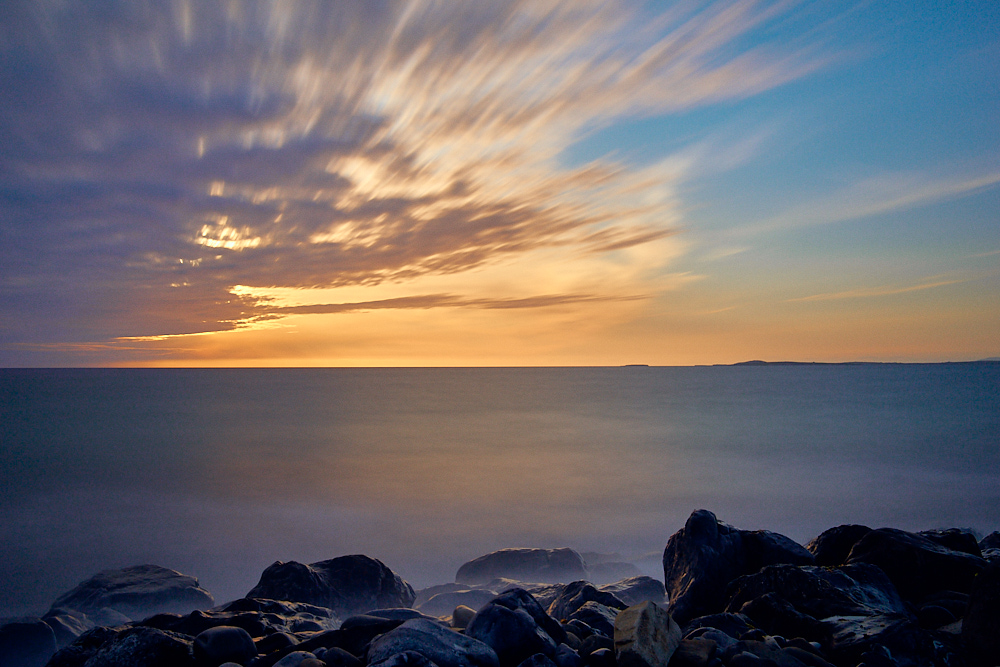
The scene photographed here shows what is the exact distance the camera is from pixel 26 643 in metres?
8.40

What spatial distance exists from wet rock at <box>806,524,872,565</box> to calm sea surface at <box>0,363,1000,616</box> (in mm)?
→ 9243

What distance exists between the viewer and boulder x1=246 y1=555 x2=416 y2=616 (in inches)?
328

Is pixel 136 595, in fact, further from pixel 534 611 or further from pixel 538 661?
pixel 538 661

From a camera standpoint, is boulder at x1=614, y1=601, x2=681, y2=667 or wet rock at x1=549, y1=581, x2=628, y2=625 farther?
wet rock at x1=549, y1=581, x2=628, y2=625

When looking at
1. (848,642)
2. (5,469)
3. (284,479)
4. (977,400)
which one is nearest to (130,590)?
(848,642)

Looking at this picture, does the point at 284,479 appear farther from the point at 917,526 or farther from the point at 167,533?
the point at 917,526

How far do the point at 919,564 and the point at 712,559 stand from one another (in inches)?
86.3

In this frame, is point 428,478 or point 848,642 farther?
point 428,478

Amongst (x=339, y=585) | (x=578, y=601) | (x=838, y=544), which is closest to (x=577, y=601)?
(x=578, y=601)

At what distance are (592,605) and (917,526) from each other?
21.4 meters

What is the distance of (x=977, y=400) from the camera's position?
221 ft

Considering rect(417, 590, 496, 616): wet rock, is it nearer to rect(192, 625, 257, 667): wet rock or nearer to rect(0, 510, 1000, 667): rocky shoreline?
rect(0, 510, 1000, 667): rocky shoreline

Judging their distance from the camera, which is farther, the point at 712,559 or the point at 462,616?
the point at 712,559

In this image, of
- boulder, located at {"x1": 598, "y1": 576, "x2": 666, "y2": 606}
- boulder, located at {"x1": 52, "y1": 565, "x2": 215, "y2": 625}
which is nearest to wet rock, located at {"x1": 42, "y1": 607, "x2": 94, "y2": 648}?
boulder, located at {"x1": 52, "y1": 565, "x2": 215, "y2": 625}
